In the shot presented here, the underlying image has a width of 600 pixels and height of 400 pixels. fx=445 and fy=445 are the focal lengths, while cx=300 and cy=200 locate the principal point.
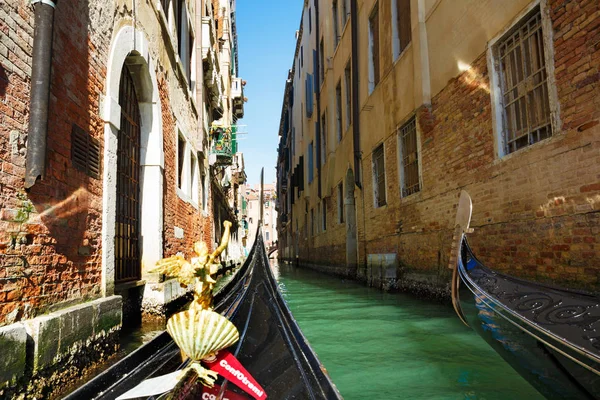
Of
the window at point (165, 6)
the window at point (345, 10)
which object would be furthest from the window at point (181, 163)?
the window at point (345, 10)

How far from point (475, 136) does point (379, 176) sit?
3.57 meters

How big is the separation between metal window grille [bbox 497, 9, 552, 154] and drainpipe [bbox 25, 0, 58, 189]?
3406 mm

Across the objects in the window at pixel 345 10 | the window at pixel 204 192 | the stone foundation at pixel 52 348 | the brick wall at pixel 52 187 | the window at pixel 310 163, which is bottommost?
the stone foundation at pixel 52 348

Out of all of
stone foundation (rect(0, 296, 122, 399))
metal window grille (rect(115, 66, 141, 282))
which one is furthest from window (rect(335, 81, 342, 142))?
stone foundation (rect(0, 296, 122, 399))

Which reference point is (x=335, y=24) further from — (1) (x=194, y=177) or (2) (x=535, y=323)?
(2) (x=535, y=323)

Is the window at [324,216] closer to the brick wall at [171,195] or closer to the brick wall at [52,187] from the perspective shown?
the brick wall at [171,195]

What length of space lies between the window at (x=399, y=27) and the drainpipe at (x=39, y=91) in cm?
532

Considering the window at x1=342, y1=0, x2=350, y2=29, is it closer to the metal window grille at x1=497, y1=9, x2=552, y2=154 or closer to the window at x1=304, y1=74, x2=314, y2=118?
the window at x1=304, y1=74, x2=314, y2=118

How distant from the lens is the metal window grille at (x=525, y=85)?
3537 mm

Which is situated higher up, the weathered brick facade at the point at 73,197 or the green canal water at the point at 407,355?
the weathered brick facade at the point at 73,197

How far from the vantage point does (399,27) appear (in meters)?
6.88

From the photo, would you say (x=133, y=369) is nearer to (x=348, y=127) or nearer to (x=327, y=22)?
(x=348, y=127)

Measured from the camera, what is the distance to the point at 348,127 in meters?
10.2

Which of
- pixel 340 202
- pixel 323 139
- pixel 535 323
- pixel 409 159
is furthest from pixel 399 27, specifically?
pixel 323 139
